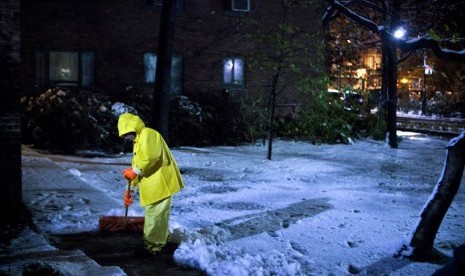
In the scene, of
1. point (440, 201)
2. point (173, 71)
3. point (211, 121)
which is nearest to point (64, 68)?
point (173, 71)

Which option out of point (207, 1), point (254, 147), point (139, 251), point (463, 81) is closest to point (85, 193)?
point (139, 251)

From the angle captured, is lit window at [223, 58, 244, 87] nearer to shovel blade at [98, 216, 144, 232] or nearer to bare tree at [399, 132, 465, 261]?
shovel blade at [98, 216, 144, 232]

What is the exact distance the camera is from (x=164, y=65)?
1328cm

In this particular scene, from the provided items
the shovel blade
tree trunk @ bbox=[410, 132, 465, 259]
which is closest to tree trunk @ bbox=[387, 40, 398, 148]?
tree trunk @ bbox=[410, 132, 465, 259]

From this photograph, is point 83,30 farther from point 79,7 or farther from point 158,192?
point 158,192

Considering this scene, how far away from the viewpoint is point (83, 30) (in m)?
18.0

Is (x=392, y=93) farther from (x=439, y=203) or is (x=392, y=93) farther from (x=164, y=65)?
(x=439, y=203)

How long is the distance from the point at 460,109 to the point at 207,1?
2455cm

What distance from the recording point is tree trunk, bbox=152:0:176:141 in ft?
42.5

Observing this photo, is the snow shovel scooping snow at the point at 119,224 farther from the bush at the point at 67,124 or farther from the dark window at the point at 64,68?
the dark window at the point at 64,68

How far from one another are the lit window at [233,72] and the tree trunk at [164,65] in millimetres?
7475

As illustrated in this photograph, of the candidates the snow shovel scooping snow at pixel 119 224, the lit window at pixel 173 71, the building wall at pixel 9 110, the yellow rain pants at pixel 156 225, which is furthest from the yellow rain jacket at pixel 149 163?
the lit window at pixel 173 71

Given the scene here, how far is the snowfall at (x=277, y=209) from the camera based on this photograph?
6.19 meters

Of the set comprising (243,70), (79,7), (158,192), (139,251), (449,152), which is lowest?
(139,251)
